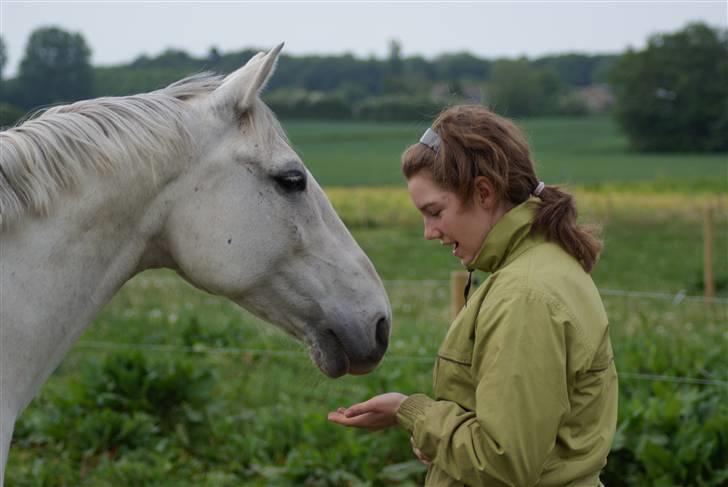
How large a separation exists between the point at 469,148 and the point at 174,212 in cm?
80

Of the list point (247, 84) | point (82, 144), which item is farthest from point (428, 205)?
point (82, 144)

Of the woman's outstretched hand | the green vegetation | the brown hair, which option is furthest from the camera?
the green vegetation

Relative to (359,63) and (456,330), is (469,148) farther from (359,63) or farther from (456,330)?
(359,63)

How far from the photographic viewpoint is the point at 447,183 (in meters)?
2.00

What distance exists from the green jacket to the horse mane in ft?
2.85

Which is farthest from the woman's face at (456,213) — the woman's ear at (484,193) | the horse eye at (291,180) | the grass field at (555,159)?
the grass field at (555,159)

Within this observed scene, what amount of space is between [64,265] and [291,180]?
617mm

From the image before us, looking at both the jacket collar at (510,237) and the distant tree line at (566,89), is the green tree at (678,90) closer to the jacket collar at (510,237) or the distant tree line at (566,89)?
the distant tree line at (566,89)

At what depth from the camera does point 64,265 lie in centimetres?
208

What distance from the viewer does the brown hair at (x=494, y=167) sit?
1974mm

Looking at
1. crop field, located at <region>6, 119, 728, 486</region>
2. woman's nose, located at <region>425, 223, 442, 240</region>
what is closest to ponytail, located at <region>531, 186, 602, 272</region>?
woman's nose, located at <region>425, 223, 442, 240</region>

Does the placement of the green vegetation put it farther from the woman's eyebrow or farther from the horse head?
the woman's eyebrow

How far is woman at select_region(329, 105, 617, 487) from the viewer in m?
1.79

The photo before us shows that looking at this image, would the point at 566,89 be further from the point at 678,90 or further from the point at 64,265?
the point at 64,265
